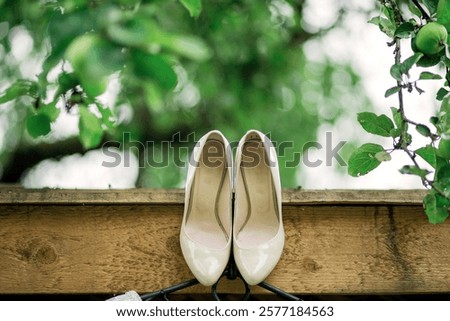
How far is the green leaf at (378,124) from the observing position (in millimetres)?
634

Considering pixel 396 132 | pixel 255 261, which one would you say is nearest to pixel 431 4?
pixel 396 132

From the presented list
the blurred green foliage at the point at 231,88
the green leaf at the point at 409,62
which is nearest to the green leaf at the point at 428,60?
the green leaf at the point at 409,62

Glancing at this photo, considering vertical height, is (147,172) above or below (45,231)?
below

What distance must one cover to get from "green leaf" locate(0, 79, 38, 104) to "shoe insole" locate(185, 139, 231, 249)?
0.31 metres

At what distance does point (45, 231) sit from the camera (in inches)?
34.4

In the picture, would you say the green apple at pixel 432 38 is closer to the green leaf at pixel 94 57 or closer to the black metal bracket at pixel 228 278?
the green leaf at pixel 94 57

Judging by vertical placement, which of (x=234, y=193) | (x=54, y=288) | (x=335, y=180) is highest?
(x=234, y=193)

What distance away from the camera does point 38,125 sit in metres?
0.93

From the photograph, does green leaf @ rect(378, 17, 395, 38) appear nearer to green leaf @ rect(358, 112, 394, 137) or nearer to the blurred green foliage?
green leaf @ rect(358, 112, 394, 137)

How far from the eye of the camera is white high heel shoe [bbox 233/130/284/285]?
80 centimetres
